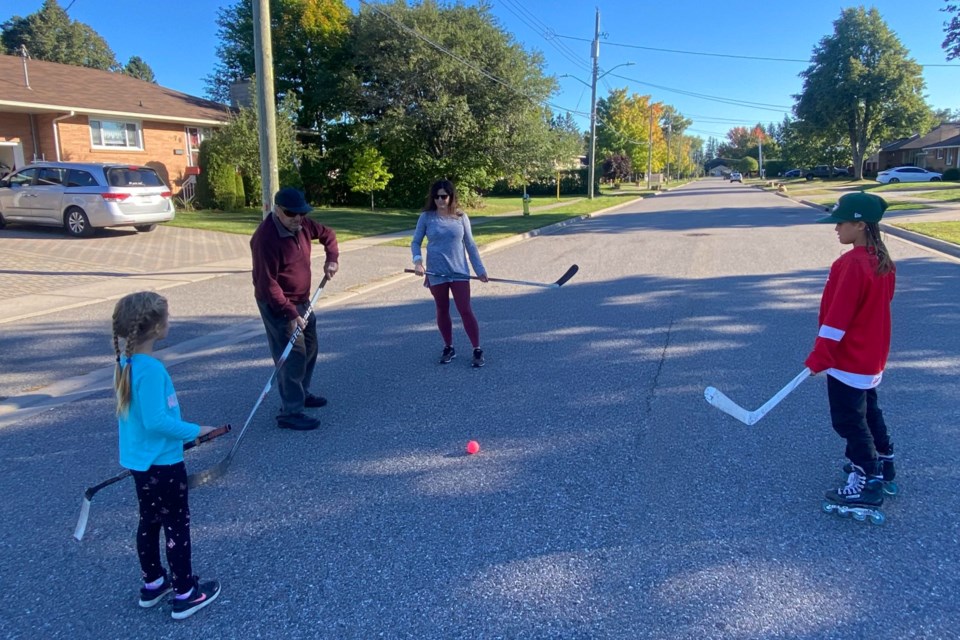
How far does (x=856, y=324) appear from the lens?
3.18 m

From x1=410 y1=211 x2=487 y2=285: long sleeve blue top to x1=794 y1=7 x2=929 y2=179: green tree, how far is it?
5931 cm

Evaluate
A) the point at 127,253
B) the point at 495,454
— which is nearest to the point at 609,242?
the point at 127,253

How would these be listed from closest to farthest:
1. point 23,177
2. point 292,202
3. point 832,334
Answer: point 832,334 → point 292,202 → point 23,177

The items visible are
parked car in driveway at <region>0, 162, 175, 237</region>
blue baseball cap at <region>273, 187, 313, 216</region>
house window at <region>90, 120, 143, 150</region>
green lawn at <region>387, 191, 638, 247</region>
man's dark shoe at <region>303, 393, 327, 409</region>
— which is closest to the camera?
blue baseball cap at <region>273, 187, 313, 216</region>

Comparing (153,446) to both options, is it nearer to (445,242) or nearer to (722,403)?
(722,403)

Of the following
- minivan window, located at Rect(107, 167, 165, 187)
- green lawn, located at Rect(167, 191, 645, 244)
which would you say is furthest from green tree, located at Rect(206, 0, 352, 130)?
minivan window, located at Rect(107, 167, 165, 187)

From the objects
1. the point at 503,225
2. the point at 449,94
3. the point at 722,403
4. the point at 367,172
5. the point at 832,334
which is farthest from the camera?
the point at 367,172

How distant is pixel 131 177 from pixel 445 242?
12672 millimetres

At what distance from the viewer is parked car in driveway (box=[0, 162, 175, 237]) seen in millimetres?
14961

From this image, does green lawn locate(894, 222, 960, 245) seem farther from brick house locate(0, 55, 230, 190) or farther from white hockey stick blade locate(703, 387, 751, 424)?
brick house locate(0, 55, 230, 190)

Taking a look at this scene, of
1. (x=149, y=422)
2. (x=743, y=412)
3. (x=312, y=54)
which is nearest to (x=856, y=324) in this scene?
(x=743, y=412)

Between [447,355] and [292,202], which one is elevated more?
[292,202]

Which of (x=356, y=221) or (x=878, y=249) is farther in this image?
(x=356, y=221)

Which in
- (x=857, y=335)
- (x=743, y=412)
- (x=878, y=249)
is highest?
(x=878, y=249)
